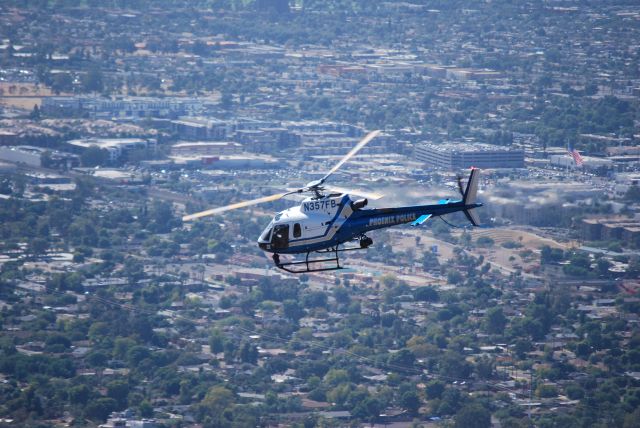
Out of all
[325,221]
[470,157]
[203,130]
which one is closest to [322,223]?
[325,221]

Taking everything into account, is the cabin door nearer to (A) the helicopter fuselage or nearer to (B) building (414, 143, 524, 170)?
(A) the helicopter fuselage

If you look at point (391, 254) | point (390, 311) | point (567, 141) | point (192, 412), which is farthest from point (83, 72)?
point (192, 412)

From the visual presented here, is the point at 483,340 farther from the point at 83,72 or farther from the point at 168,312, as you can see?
the point at 83,72

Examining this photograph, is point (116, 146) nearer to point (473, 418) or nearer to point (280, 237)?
point (473, 418)

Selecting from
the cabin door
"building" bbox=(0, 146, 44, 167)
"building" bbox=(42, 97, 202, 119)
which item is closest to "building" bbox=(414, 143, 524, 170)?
"building" bbox=(0, 146, 44, 167)

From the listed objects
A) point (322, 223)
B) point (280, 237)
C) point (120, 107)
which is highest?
point (322, 223)

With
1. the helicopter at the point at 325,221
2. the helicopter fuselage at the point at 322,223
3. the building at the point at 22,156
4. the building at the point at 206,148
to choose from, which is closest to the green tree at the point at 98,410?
the helicopter at the point at 325,221

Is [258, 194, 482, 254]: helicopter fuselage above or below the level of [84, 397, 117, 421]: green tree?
above

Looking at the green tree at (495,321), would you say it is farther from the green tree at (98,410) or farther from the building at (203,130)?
the building at (203,130)
